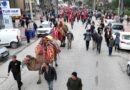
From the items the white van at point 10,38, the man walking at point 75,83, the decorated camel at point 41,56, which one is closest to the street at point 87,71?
the decorated camel at point 41,56

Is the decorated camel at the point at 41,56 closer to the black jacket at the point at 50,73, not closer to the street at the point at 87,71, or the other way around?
the street at the point at 87,71

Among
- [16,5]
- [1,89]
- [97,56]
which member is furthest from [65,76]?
[16,5]

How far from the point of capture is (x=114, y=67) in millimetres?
21203

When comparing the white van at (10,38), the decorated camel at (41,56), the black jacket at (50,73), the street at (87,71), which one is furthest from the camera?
the white van at (10,38)

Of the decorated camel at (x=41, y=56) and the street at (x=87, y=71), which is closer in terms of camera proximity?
the decorated camel at (x=41, y=56)

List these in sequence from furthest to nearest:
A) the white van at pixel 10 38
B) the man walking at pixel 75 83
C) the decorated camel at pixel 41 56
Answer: the white van at pixel 10 38
the decorated camel at pixel 41 56
the man walking at pixel 75 83

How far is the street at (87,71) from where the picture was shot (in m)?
16.9

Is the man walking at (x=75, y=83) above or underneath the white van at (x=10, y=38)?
above

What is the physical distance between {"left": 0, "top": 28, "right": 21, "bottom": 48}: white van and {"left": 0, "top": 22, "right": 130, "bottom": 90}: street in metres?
2.03

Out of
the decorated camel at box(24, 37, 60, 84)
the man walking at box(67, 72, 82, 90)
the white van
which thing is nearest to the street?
the decorated camel at box(24, 37, 60, 84)

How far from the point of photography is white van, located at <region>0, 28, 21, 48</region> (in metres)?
29.8

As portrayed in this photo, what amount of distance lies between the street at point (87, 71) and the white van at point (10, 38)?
2031mm

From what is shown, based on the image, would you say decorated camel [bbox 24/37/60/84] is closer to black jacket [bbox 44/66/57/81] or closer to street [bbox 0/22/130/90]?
street [bbox 0/22/130/90]

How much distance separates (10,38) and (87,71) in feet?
37.8
